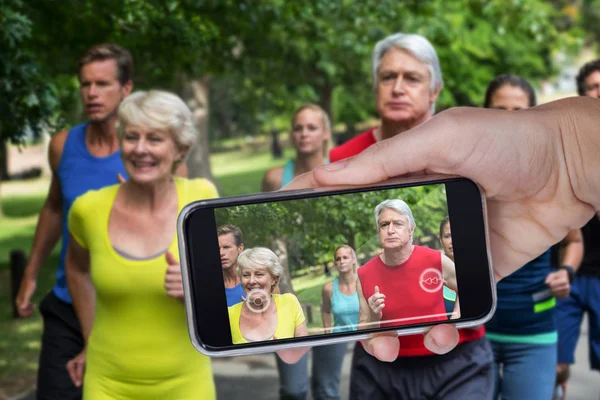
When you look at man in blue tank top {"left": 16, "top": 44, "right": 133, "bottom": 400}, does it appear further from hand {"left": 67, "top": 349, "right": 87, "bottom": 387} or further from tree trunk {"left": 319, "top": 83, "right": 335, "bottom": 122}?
tree trunk {"left": 319, "top": 83, "right": 335, "bottom": 122}

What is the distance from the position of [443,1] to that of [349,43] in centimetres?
499

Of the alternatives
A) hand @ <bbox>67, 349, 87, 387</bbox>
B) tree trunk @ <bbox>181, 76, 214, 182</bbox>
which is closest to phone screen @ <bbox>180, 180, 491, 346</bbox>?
hand @ <bbox>67, 349, 87, 387</bbox>

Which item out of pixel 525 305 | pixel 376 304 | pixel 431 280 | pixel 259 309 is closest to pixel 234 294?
pixel 259 309

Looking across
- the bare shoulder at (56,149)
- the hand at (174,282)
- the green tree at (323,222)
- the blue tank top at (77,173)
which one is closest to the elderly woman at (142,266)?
the hand at (174,282)

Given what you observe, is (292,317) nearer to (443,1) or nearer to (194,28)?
(194,28)

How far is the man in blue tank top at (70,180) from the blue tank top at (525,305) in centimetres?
193

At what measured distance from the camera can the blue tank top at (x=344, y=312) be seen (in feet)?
7.30

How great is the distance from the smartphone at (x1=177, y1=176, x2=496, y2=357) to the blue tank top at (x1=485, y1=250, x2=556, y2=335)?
7.87 ft

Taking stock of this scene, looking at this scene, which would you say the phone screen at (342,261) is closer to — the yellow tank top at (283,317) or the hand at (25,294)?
the yellow tank top at (283,317)

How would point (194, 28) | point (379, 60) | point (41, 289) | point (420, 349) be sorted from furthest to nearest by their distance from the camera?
point (41, 289), point (194, 28), point (379, 60), point (420, 349)

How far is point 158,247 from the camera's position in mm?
3674

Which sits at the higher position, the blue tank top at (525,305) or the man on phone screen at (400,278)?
the man on phone screen at (400,278)

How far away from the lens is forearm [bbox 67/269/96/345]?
13.7ft

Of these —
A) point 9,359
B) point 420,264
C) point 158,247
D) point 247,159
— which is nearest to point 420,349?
point 158,247
